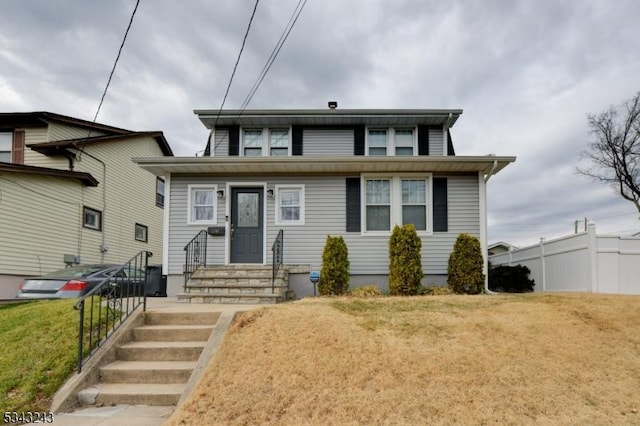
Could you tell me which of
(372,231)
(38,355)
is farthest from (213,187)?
(38,355)

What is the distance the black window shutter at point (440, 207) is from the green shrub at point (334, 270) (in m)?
2.72

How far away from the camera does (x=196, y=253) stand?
1028cm

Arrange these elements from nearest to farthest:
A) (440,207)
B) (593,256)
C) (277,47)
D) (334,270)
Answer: (277,47) → (334,270) → (593,256) → (440,207)

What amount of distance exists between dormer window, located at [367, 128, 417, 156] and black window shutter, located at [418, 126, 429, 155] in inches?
5.9

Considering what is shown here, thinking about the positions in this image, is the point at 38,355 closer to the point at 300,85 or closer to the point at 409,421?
the point at 409,421

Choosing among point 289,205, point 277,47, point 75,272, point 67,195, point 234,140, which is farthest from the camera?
point 67,195

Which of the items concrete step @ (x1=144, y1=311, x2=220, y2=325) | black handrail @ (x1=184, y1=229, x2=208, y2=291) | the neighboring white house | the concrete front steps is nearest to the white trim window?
black handrail @ (x1=184, y1=229, x2=208, y2=291)

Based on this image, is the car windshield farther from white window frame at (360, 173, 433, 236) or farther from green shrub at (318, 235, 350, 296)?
white window frame at (360, 173, 433, 236)

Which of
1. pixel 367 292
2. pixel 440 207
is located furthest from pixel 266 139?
pixel 367 292

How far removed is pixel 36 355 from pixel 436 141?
11.0 meters

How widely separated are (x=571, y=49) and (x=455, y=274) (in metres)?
7.46

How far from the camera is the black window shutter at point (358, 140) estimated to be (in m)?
12.3

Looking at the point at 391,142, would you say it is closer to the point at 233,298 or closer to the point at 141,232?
the point at 233,298

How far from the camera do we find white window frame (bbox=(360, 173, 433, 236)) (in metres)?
10.5
